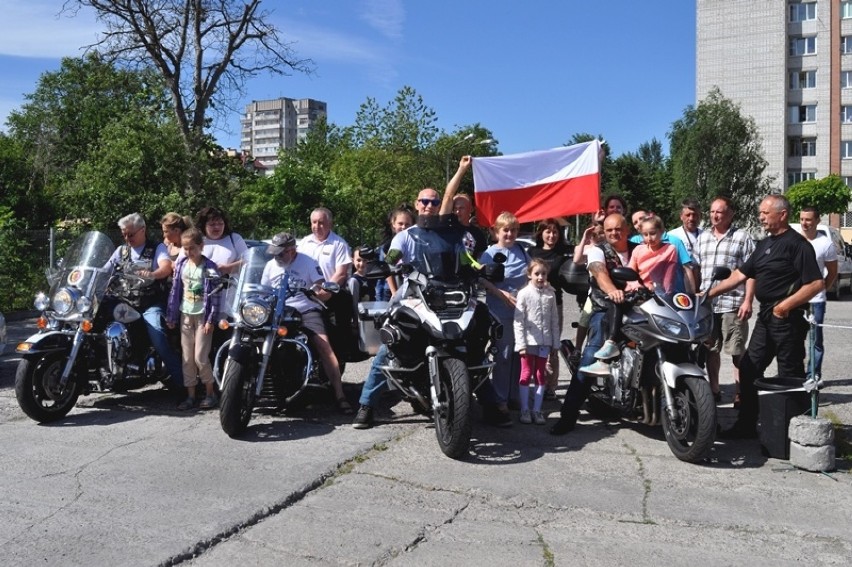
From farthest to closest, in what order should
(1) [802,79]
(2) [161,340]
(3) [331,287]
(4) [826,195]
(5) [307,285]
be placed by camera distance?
(1) [802,79], (4) [826,195], (2) [161,340], (5) [307,285], (3) [331,287]

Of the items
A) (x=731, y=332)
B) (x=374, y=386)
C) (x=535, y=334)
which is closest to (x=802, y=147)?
(x=731, y=332)

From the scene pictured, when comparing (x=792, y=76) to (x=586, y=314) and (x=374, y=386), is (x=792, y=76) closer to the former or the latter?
(x=586, y=314)

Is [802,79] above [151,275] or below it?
above

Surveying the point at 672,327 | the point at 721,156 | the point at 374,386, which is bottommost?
the point at 374,386

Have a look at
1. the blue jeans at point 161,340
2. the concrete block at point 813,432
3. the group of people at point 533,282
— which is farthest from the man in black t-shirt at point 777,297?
the blue jeans at point 161,340

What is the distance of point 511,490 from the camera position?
500 cm

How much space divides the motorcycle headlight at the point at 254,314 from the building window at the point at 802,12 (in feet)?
213

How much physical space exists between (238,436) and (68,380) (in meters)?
1.62

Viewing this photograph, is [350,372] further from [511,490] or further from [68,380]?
[511,490]

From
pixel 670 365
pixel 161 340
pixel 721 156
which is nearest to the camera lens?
pixel 670 365

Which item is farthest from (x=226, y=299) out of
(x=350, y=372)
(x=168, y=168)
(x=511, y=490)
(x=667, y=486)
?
(x=168, y=168)

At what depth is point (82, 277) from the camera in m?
6.88

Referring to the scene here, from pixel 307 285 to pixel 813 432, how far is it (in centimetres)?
399

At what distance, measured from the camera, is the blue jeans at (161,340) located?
7.23m
